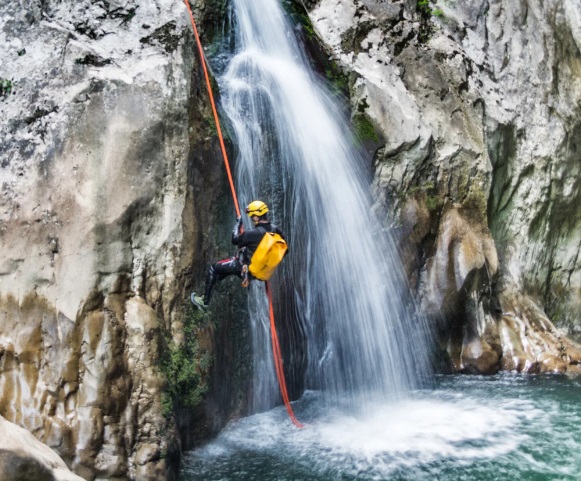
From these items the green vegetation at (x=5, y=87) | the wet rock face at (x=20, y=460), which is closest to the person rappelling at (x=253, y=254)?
the green vegetation at (x=5, y=87)

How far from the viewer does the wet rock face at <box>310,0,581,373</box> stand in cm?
1045

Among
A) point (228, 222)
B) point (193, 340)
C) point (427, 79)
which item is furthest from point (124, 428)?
point (427, 79)

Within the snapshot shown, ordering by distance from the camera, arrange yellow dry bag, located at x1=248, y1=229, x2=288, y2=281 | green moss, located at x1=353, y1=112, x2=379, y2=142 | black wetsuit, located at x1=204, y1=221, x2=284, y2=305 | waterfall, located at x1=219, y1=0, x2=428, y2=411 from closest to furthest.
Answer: yellow dry bag, located at x1=248, y1=229, x2=288, y2=281, black wetsuit, located at x1=204, y1=221, x2=284, y2=305, waterfall, located at x1=219, y1=0, x2=428, y2=411, green moss, located at x1=353, y1=112, x2=379, y2=142

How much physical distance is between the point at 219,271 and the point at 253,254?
54 cm

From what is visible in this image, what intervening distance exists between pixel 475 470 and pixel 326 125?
5.64 meters

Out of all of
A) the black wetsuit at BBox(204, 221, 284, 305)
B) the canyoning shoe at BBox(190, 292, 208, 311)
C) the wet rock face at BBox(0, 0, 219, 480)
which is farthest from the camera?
the canyoning shoe at BBox(190, 292, 208, 311)

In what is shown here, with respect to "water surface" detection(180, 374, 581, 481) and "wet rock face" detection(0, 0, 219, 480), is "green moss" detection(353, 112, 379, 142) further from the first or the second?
"water surface" detection(180, 374, 581, 481)

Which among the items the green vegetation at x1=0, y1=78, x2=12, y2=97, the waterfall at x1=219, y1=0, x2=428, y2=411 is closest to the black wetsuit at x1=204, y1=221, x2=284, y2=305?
the waterfall at x1=219, y1=0, x2=428, y2=411

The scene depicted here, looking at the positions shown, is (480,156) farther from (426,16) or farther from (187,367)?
(187,367)

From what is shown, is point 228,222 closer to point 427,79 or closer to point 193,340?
point 193,340

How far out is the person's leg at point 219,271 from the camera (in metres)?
7.34

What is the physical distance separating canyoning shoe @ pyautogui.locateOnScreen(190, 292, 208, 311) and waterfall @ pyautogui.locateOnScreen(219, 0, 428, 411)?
158cm

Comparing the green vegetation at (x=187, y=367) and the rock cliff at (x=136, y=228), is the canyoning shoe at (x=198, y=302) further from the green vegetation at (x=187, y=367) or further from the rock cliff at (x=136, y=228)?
the rock cliff at (x=136, y=228)

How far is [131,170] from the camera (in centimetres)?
690
